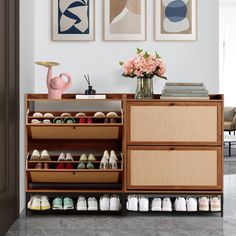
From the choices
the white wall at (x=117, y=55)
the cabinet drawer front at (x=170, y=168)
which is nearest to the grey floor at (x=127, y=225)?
the cabinet drawer front at (x=170, y=168)

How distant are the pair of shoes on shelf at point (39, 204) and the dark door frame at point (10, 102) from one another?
0.10m

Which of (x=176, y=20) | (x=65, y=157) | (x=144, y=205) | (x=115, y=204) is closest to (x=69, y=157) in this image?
(x=65, y=157)

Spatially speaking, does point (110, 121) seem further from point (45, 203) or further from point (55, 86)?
point (45, 203)

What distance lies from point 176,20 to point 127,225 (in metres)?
1.27

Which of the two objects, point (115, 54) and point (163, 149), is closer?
point (163, 149)

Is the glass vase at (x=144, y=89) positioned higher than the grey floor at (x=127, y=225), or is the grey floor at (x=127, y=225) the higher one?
the glass vase at (x=144, y=89)

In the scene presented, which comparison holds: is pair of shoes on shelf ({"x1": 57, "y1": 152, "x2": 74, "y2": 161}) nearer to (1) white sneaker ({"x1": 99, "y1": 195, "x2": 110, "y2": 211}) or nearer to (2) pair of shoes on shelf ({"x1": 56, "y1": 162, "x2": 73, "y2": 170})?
(2) pair of shoes on shelf ({"x1": 56, "y1": 162, "x2": 73, "y2": 170})

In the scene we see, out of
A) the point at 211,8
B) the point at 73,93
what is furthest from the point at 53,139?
the point at 211,8

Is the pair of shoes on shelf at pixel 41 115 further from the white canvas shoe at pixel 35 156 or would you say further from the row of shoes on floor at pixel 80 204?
the row of shoes on floor at pixel 80 204

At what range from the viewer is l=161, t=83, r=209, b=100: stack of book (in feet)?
9.68

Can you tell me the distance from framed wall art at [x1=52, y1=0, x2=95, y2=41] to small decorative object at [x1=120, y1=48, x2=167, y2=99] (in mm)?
346

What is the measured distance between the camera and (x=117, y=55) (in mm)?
3252

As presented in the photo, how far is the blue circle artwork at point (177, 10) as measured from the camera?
3.21m

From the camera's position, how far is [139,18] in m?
3.21
